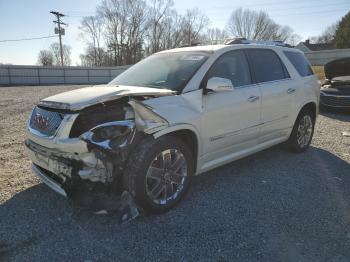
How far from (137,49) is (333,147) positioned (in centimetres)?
5021

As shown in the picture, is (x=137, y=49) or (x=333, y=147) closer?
(x=333, y=147)

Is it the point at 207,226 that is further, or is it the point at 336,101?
the point at 336,101

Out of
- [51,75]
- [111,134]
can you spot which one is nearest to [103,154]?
[111,134]

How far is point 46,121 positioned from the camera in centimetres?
370

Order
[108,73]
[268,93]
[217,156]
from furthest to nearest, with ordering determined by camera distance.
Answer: [108,73] → [268,93] → [217,156]

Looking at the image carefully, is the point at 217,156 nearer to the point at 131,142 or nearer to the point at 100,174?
the point at 131,142

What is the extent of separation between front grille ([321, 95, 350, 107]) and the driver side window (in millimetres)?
6917

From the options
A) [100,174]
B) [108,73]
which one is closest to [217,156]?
[100,174]

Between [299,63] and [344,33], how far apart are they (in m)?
53.8

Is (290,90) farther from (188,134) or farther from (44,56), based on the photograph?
(44,56)

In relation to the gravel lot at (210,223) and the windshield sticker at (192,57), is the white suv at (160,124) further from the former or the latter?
the gravel lot at (210,223)

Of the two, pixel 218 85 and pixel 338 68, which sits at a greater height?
pixel 338 68

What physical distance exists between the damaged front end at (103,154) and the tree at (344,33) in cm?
5628

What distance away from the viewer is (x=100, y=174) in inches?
133
